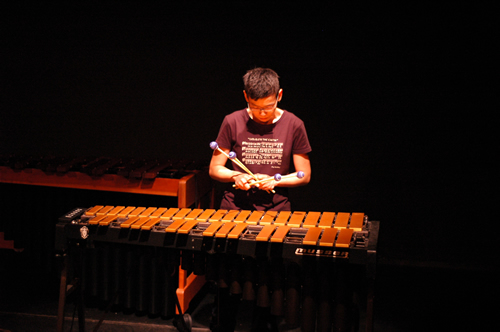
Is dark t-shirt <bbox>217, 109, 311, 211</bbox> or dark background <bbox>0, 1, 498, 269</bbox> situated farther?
dark background <bbox>0, 1, 498, 269</bbox>

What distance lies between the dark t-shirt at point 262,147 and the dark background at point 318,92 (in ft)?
4.18

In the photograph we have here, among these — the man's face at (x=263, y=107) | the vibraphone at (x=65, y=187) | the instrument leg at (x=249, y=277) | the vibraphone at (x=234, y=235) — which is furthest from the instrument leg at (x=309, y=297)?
the vibraphone at (x=65, y=187)

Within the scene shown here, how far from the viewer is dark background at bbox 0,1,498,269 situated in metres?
4.18

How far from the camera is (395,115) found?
4.26m

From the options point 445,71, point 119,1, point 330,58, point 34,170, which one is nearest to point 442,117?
point 445,71

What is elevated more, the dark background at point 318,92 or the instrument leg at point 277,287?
the dark background at point 318,92

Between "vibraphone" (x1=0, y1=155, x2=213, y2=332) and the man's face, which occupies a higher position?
the man's face

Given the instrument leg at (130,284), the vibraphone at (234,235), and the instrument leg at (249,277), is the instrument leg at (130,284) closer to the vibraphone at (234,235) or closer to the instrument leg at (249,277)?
the vibraphone at (234,235)

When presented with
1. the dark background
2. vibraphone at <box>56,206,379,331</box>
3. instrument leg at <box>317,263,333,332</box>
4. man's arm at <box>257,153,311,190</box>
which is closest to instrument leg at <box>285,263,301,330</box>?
vibraphone at <box>56,206,379,331</box>

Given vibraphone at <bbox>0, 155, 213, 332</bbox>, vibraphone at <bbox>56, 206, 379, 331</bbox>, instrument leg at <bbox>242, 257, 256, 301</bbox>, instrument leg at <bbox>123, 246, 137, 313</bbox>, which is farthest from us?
vibraphone at <bbox>0, 155, 213, 332</bbox>

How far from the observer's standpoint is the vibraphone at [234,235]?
243 centimetres

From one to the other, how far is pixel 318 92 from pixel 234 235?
215cm

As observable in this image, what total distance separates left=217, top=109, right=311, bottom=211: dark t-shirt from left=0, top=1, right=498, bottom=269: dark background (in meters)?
1.27

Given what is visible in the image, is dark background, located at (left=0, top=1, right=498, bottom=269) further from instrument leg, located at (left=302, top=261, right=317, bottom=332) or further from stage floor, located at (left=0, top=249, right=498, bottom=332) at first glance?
instrument leg, located at (left=302, top=261, right=317, bottom=332)
